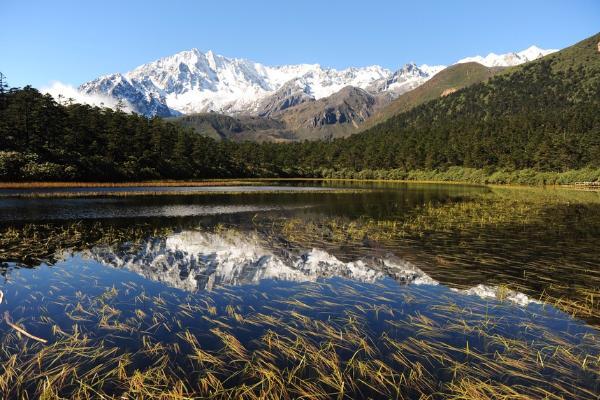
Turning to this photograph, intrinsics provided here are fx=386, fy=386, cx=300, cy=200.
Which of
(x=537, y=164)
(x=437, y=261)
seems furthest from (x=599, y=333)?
(x=537, y=164)

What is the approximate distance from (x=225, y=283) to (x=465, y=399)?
1192 centimetres

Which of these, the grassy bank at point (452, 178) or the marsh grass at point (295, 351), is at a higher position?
the marsh grass at point (295, 351)

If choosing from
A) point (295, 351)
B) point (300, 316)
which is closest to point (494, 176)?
point (300, 316)

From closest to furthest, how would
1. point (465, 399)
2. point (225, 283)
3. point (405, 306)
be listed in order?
point (465, 399) < point (405, 306) < point (225, 283)

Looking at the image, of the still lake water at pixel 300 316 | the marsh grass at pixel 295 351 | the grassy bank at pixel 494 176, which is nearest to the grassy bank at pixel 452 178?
the grassy bank at pixel 494 176

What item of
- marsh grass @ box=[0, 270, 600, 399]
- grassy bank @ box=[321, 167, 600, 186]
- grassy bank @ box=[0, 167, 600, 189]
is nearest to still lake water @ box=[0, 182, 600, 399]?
marsh grass @ box=[0, 270, 600, 399]

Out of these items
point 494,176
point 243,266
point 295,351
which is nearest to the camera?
point 295,351

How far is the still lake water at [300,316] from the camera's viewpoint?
31.0 feet

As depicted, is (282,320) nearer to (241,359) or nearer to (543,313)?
(241,359)

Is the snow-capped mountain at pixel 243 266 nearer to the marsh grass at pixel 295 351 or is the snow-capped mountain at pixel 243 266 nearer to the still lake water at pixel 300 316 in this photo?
the still lake water at pixel 300 316

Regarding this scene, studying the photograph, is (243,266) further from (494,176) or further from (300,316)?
(494,176)

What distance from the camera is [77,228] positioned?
3384 centimetres

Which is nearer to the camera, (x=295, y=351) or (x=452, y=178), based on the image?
(x=295, y=351)

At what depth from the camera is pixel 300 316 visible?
13.9 metres
